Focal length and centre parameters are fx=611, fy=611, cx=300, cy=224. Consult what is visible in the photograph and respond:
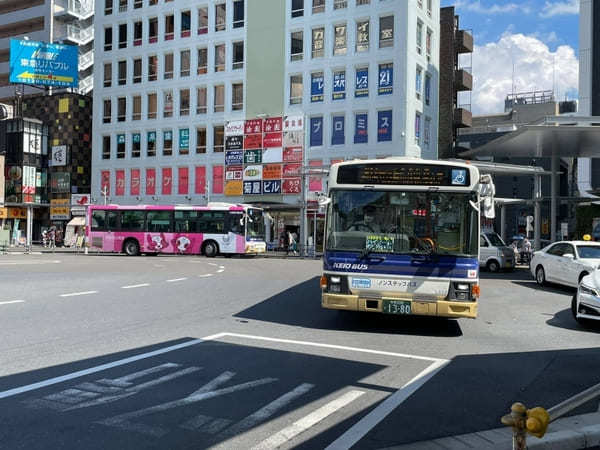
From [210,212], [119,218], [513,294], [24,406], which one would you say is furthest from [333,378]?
[119,218]

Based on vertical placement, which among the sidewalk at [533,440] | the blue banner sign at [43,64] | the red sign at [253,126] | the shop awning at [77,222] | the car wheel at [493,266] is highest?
the blue banner sign at [43,64]

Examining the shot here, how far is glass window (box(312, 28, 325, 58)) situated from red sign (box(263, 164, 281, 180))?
8.48m

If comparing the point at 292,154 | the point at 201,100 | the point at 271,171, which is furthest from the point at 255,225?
the point at 201,100

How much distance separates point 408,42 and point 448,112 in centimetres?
918

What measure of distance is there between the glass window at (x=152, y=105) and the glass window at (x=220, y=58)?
21.3 feet

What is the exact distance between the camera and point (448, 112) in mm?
48156

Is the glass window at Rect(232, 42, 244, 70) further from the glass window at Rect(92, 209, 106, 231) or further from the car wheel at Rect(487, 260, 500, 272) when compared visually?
the car wheel at Rect(487, 260, 500, 272)

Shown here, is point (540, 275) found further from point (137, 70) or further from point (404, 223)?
point (137, 70)

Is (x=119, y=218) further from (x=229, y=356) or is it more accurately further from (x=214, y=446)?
(x=214, y=446)

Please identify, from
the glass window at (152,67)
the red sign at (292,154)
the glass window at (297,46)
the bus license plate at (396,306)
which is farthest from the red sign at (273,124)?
the bus license plate at (396,306)

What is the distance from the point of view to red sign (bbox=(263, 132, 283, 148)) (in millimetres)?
44812

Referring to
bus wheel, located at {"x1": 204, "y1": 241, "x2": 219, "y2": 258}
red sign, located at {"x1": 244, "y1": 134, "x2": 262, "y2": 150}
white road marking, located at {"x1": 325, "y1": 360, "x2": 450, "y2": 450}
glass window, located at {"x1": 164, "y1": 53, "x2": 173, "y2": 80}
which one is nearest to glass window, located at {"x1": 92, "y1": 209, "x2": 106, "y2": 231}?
bus wheel, located at {"x1": 204, "y1": 241, "x2": 219, "y2": 258}

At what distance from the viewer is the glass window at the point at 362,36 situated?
42.6 meters

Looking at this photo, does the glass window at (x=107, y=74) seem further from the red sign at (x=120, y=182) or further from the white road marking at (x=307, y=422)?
the white road marking at (x=307, y=422)
